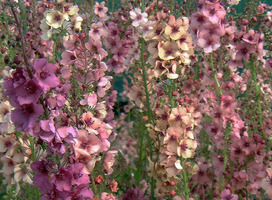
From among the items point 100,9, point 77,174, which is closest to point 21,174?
point 77,174

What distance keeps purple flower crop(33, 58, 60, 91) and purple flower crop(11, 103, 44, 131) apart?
8 cm

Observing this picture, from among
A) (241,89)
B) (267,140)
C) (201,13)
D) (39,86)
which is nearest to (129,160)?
(241,89)

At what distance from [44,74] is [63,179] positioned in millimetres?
387

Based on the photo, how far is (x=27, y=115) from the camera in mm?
1388

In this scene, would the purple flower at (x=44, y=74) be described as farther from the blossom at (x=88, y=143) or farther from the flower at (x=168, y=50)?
the flower at (x=168, y=50)

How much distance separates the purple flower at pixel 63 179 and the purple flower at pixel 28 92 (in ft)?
0.96

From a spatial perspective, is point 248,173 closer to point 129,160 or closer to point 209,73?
point 209,73

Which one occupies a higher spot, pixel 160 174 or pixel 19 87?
pixel 19 87

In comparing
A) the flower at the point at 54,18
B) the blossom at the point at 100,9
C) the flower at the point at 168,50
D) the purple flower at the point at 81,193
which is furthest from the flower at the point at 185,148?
the blossom at the point at 100,9

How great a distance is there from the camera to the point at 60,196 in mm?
1458

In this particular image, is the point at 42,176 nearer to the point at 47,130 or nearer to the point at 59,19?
the point at 47,130

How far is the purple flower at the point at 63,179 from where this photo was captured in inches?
56.3

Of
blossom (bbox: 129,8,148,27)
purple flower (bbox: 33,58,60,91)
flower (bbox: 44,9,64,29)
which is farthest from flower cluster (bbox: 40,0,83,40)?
purple flower (bbox: 33,58,60,91)

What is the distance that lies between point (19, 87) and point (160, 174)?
4.41ft
